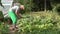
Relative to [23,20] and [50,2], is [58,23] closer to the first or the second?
[23,20]

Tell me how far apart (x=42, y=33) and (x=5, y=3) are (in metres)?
6.68

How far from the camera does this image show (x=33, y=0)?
648 inches

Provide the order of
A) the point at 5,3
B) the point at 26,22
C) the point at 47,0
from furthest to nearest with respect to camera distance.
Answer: the point at 47,0
the point at 5,3
the point at 26,22

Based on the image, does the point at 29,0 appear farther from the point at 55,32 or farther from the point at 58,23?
the point at 55,32

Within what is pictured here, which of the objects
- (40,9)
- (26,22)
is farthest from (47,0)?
(26,22)

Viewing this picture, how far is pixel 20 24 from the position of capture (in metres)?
11.0

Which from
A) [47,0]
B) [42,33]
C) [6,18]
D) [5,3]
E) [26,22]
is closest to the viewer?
[42,33]

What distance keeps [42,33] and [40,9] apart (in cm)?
722

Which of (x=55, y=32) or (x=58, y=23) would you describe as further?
(x=58, y=23)

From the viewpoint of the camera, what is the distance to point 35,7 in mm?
16141

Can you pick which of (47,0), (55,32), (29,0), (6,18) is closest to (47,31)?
(55,32)

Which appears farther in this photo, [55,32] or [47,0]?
[47,0]

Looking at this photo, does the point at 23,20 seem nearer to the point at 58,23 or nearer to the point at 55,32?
the point at 58,23

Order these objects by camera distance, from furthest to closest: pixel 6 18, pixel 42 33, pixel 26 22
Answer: pixel 6 18 < pixel 26 22 < pixel 42 33
